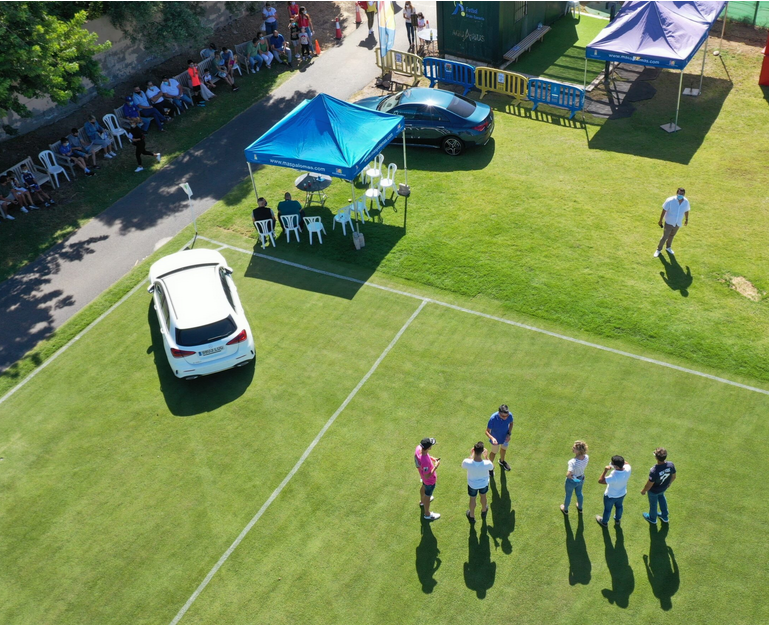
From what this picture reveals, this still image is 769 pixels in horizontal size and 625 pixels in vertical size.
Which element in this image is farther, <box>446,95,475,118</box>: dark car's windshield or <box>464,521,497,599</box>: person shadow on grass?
<box>446,95,475,118</box>: dark car's windshield

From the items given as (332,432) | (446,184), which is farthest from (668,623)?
(446,184)

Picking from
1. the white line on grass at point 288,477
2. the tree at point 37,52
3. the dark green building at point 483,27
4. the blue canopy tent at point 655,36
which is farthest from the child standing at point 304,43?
the white line on grass at point 288,477

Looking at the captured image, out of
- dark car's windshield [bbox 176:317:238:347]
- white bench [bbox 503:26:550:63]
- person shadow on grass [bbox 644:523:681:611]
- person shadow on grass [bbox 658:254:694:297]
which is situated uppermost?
dark car's windshield [bbox 176:317:238:347]

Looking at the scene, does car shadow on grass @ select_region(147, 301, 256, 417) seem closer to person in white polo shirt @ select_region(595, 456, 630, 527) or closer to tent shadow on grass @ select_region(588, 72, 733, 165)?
person in white polo shirt @ select_region(595, 456, 630, 527)

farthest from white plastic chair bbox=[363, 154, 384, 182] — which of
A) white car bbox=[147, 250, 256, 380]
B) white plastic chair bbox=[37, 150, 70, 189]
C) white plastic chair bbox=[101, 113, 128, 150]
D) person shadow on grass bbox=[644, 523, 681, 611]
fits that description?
person shadow on grass bbox=[644, 523, 681, 611]

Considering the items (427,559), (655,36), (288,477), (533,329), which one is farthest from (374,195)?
(427,559)

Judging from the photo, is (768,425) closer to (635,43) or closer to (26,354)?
(635,43)

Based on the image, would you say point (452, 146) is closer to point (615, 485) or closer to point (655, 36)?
point (655, 36)
